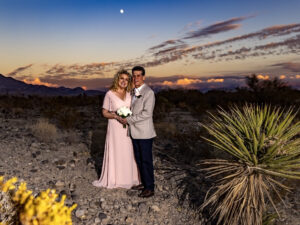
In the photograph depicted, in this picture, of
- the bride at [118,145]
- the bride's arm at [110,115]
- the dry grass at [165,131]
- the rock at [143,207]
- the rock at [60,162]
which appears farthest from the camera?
the dry grass at [165,131]

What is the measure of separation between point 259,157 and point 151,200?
6.71ft

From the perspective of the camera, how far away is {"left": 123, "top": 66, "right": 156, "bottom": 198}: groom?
4.04 meters

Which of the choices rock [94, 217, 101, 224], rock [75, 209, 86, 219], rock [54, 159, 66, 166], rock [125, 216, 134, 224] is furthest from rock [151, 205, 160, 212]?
rock [54, 159, 66, 166]

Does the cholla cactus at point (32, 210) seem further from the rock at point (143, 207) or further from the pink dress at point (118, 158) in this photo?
the pink dress at point (118, 158)

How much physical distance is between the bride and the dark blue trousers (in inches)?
12.2

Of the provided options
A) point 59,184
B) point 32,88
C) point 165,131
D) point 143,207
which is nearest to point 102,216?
point 143,207

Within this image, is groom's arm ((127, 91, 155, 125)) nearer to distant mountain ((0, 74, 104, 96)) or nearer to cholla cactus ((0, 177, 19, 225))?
cholla cactus ((0, 177, 19, 225))

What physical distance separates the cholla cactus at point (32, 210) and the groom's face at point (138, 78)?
8.19ft

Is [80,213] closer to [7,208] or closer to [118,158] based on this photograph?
[118,158]

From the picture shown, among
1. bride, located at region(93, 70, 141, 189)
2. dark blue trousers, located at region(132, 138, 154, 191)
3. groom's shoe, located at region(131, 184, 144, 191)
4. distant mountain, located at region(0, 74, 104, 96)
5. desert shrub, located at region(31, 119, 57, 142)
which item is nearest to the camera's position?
dark blue trousers, located at region(132, 138, 154, 191)

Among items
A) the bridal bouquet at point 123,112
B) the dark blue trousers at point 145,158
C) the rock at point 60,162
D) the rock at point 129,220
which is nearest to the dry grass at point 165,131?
the rock at point 60,162

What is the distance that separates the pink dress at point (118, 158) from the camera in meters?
4.61

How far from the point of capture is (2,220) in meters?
1.82

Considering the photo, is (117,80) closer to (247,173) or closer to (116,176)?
(116,176)
